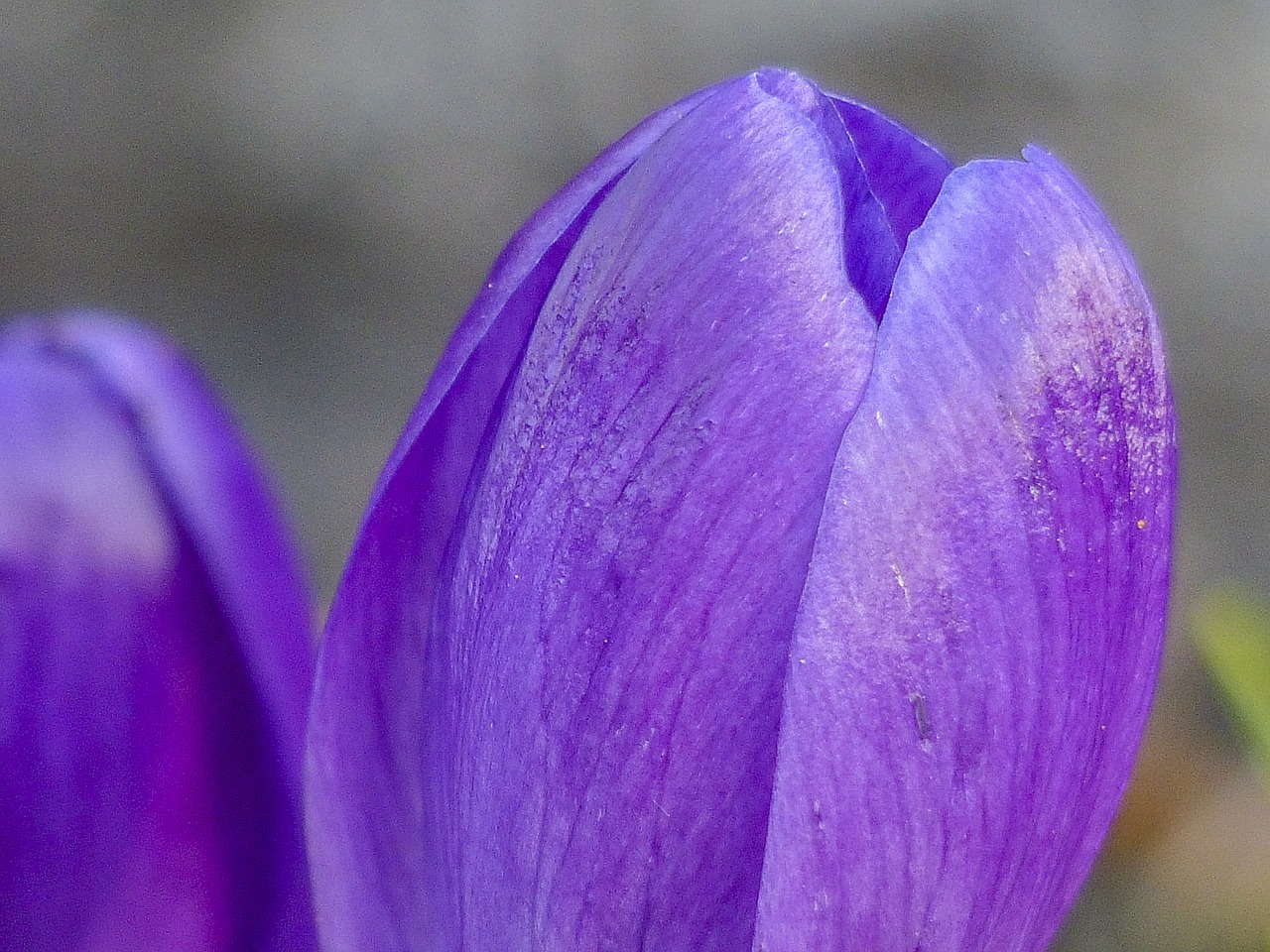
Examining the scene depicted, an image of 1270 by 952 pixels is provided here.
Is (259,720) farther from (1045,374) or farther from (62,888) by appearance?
(1045,374)

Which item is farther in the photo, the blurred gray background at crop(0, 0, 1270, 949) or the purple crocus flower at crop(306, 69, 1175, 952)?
the blurred gray background at crop(0, 0, 1270, 949)

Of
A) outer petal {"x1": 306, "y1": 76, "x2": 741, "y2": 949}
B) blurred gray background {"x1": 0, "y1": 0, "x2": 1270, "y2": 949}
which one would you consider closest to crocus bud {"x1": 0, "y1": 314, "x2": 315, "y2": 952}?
outer petal {"x1": 306, "y1": 76, "x2": 741, "y2": 949}

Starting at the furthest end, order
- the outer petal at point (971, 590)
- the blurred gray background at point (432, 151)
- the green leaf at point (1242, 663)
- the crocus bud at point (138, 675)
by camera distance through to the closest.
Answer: the blurred gray background at point (432, 151) < the green leaf at point (1242, 663) < the crocus bud at point (138, 675) < the outer petal at point (971, 590)

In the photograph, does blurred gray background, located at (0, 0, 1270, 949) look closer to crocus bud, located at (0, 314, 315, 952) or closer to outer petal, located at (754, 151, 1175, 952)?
crocus bud, located at (0, 314, 315, 952)

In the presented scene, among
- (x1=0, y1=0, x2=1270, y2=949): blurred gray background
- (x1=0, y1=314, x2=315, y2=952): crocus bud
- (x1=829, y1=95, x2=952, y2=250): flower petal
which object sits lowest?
(x1=0, y1=314, x2=315, y2=952): crocus bud

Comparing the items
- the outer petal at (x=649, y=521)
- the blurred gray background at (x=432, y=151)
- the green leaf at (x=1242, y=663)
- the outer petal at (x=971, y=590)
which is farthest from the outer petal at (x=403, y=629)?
the blurred gray background at (x=432, y=151)

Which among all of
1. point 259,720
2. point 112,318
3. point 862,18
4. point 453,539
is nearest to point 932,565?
point 453,539

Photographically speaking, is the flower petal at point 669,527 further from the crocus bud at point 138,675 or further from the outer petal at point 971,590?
the crocus bud at point 138,675
